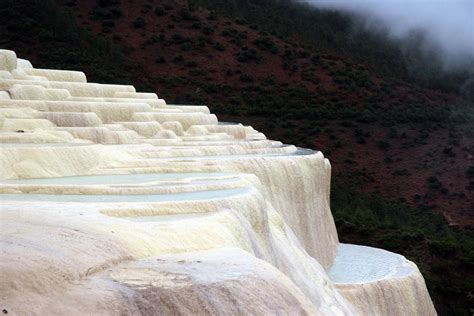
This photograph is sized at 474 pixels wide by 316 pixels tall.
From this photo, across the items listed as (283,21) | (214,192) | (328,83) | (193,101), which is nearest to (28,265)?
(214,192)

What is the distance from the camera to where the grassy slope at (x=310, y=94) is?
4597 cm

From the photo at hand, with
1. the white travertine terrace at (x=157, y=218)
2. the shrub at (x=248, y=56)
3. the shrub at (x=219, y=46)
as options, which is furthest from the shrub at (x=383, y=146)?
the white travertine terrace at (x=157, y=218)

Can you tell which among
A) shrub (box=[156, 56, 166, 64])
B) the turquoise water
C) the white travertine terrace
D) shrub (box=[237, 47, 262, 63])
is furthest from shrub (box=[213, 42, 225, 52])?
the turquoise water

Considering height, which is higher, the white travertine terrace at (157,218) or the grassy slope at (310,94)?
the white travertine terrace at (157,218)

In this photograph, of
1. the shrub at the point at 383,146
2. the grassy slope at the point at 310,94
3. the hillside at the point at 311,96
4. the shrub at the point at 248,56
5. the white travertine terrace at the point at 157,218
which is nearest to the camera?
the white travertine terrace at the point at 157,218

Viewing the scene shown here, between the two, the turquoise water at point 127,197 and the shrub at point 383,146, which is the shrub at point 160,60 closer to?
the shrub at point 383,146

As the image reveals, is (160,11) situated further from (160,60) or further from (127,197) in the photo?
(127,197)

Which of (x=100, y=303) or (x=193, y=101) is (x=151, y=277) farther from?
(x=193, y=101)

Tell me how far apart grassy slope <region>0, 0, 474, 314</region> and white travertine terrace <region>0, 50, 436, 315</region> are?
459 inches

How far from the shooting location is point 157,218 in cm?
1502

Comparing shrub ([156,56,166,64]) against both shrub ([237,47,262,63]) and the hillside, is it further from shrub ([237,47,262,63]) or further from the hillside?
shrub ([237,47,262,63])

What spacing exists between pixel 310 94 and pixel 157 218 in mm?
44276

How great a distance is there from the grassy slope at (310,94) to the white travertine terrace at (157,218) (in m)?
11.7

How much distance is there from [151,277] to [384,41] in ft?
207
